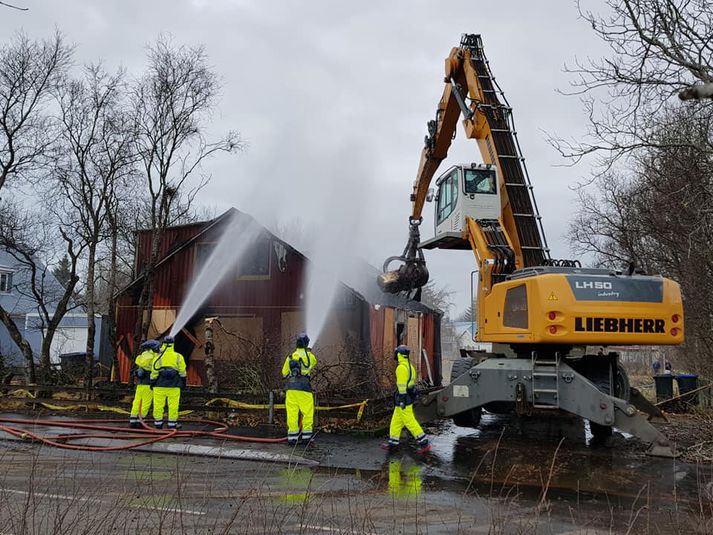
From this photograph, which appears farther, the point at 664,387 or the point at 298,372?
the point at 664,387

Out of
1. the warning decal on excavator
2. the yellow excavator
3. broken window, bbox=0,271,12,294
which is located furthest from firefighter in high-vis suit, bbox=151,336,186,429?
broken window, bbox=0,271,12,294

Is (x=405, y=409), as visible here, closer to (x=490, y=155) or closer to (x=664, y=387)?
(x=490, y=155)

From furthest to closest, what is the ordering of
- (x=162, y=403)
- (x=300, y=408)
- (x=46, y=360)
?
1. (x=46, y=360)
2. (x=162, y=403)
3. (x=300, y=408)

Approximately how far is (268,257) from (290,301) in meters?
1.59

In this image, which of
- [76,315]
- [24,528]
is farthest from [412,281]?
[76,315]

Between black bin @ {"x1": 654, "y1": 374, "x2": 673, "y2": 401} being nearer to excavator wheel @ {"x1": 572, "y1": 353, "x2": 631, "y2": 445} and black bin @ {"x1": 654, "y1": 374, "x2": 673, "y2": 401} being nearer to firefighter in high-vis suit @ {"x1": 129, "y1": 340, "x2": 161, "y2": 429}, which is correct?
excavator wheel @ {"x1": 572, "y1": 353, "x2": 631, "y2": 445}

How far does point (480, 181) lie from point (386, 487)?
6.25 meters

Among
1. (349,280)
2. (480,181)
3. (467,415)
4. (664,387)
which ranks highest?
(480,181)

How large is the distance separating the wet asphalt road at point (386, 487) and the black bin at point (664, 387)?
6.77 meters

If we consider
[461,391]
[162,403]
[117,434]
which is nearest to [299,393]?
[461,391]

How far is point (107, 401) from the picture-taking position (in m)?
13.9

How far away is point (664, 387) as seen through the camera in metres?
16.4

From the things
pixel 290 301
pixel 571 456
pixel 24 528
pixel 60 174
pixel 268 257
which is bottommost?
pixel 571 456

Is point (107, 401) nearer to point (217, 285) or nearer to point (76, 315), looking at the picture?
point (217, 285)
